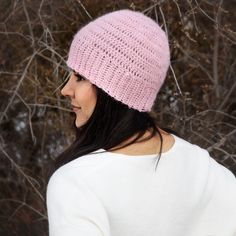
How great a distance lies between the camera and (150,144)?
4.74ft

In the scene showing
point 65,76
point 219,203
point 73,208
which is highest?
point 73,208

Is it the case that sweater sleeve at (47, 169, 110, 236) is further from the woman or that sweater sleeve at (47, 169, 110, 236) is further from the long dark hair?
the long dark hair

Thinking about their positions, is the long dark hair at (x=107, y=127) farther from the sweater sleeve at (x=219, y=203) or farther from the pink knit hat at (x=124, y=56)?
the sweater sleeve at (x=219, y=203)

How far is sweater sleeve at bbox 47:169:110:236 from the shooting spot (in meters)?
1.29

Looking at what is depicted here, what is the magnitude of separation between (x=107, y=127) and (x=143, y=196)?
7.5 inches

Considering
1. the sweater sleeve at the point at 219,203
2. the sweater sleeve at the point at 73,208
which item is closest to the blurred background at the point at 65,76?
the sweater sleeve at the point at 219,203

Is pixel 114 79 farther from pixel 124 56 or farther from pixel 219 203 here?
pixel 219 203

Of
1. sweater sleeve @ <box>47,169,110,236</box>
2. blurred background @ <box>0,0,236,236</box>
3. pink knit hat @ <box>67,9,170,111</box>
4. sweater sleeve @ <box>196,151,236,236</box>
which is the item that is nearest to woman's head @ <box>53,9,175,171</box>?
pink knit hat @ <box>67,9,170,111</box>

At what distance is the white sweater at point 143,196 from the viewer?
51.1 inches

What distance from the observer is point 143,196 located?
54.6 inches

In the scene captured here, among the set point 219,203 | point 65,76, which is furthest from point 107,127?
point 65,76

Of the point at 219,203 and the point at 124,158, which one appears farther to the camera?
the point at 219,203

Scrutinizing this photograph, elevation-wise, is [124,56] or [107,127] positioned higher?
[124,56]

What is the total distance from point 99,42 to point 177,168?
1.22 feet
